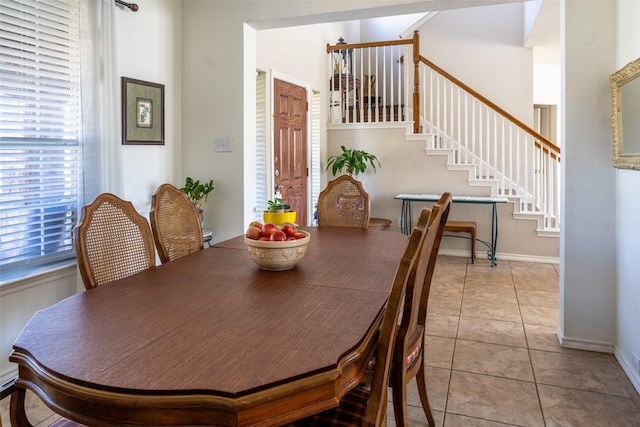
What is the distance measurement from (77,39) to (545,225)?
5.14 m

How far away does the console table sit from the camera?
517 centimetres

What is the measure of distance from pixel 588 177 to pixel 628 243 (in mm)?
466

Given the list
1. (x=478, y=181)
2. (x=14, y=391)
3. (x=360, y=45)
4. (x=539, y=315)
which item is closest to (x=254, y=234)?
(x=14, y=391)

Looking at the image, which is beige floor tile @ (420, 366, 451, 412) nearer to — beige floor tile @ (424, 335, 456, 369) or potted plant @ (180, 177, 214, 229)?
beige floor tile @ (424, 335, 456, 369)

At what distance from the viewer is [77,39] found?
8.81ft

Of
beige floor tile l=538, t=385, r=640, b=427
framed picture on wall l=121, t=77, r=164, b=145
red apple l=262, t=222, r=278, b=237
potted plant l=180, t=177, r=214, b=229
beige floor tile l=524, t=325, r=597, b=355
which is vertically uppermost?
framed picture on wall l=121, t=77, r=164, b=145

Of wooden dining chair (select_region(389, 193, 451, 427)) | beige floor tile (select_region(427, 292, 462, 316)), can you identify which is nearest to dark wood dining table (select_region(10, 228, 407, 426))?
wooden dining chair (select_region(389, 193, 451, 427))

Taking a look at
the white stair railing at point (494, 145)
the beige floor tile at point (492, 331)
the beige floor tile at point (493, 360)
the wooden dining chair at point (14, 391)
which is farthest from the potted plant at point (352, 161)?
the wooden dining chair at point (14, 391)

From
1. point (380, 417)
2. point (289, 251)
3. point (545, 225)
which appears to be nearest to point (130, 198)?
point (289, 251)

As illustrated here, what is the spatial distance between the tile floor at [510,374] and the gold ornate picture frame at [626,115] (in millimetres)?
1157

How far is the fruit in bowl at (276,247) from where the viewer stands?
5.82ft

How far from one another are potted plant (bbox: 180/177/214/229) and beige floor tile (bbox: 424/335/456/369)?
1.98 metres

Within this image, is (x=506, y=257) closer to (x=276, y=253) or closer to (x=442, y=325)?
(x=442, y=325)

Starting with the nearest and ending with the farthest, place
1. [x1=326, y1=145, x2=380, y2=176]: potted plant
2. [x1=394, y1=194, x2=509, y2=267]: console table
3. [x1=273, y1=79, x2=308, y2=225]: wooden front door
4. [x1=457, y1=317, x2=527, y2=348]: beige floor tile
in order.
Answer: [x1=457, y1=317, x2=527, y2=348]: beige floor tile
[x1=273, y1=79, x2=308, y2=225]: wooden front door
[x1=394, y1=194, x2=509, y2=267]: console table
[x1=326, y1=145, x2=380, y2=176]: potted plant
